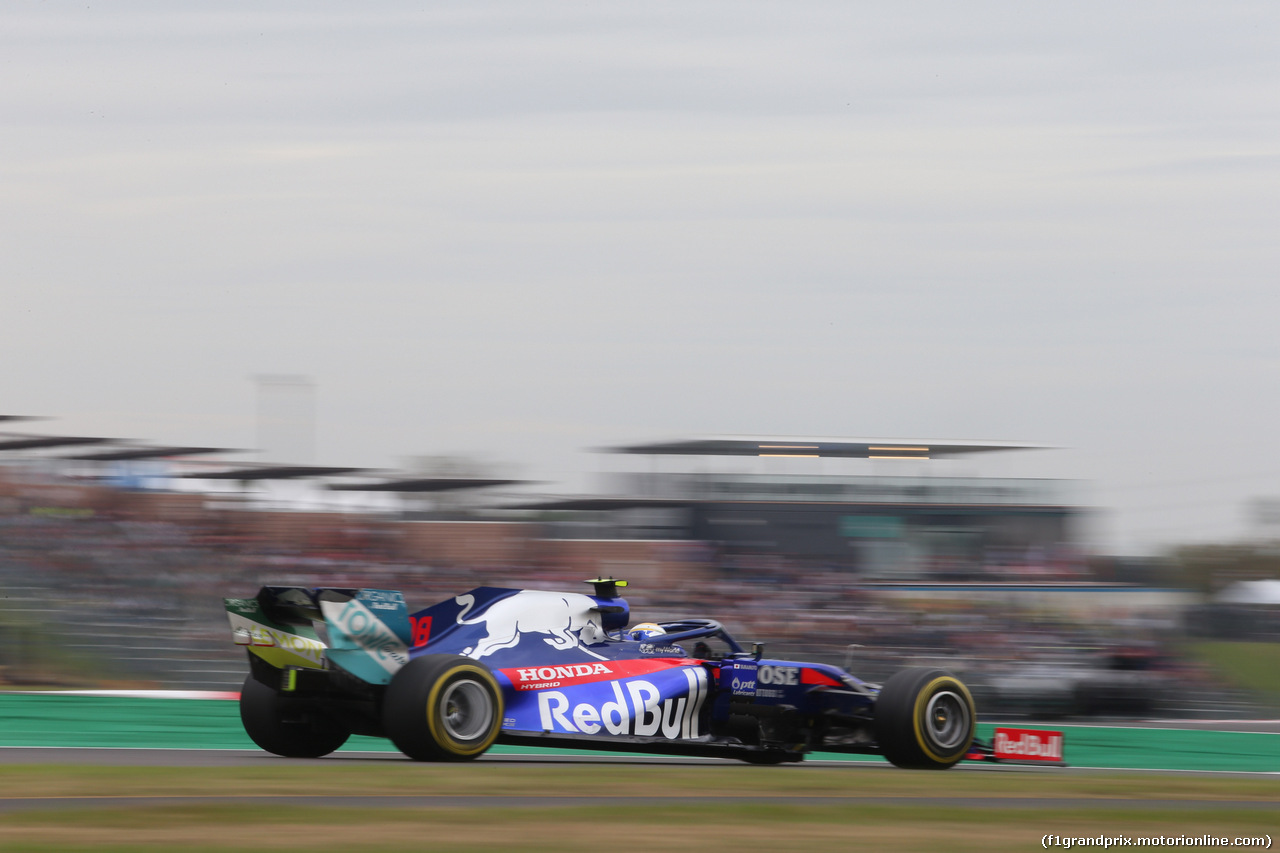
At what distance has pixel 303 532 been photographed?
1839cm

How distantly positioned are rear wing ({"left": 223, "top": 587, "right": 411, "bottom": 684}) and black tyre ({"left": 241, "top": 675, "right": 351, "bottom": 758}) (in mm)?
492

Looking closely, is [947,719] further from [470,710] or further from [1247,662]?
[1247,662]

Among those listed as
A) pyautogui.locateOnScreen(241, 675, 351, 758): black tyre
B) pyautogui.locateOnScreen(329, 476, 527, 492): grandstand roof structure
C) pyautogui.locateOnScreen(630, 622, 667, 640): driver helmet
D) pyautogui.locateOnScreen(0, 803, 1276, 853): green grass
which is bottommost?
pyautogui.locateOnScreen(0, 803, 1276, 853): green grass

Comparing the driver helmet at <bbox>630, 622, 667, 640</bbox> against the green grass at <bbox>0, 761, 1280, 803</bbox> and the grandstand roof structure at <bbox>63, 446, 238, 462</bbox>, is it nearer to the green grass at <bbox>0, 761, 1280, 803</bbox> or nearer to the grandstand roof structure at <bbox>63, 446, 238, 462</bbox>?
the green grass at <bbox>0, 761, 1280, 803</bbox>

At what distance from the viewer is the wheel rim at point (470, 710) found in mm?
8500

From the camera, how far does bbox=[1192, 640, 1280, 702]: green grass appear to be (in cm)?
1828

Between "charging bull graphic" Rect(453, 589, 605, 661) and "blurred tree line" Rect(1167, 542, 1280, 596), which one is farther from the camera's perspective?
"blurred tree line" Rect(1167, 542, 1280, 596)

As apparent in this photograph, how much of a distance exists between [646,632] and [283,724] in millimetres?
2413

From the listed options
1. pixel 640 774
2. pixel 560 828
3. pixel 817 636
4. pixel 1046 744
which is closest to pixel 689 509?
pixel 817 636

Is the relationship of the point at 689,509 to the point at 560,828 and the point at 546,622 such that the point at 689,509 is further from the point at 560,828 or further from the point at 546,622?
the point at 560,828

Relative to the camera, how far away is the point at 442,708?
834 centimetres

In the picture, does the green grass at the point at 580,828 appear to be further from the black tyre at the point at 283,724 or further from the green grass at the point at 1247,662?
the green grass at the point at 1247,662

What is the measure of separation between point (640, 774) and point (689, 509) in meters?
17.4

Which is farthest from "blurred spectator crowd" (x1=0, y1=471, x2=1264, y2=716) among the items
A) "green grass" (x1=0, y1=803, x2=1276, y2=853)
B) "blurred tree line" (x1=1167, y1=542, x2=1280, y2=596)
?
"blurred tree line" (x1=1167, y1=542, x2=1280, y2=596)
